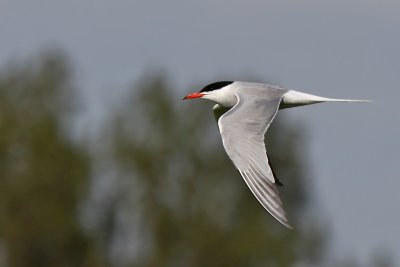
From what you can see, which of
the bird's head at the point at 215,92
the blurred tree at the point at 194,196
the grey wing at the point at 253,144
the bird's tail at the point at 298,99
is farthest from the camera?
the blurred tree at the point at 194,196

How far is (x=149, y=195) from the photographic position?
3036 cm

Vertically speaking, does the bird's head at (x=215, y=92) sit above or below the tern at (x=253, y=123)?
below

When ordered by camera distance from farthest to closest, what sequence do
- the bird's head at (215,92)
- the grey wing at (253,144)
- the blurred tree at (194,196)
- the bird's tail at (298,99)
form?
the blurred tree at (194,196)
the bird's head at (215,92)
the bird's tail at (298,99)
the grey wing at (253,144)

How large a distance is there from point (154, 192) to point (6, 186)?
3137 mm

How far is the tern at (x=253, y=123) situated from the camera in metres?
11.5

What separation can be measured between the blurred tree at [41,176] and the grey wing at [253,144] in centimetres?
1746

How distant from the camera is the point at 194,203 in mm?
29734

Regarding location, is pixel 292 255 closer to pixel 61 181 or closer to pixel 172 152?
pixel 172 152

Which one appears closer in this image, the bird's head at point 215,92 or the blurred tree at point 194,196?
the bird's head at point 215,92

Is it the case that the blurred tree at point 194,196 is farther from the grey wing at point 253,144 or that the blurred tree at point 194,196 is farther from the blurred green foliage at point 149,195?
the grey wing at point 253,144

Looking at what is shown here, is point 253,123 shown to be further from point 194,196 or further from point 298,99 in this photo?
point 194,196

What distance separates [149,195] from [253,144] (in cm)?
1838

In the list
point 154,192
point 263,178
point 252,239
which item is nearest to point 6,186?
point 154,192

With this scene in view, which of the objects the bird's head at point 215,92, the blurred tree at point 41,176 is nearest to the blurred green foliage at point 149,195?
the blurred tree at point 41,176
